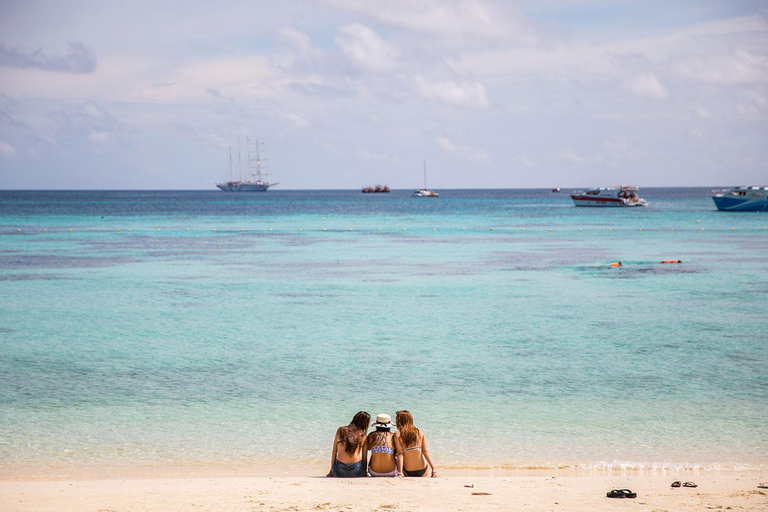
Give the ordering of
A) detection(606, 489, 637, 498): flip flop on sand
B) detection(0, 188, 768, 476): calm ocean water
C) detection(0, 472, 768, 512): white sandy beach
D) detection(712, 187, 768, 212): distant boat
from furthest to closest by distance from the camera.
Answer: detection(712, 187, 768, 212): distant boat
detection(0, 188, 768, 476): calm ocean water
detection(606, 489, 637, 498): flip flop on sand
detection(0, 472, 768, 512): white sandy beach

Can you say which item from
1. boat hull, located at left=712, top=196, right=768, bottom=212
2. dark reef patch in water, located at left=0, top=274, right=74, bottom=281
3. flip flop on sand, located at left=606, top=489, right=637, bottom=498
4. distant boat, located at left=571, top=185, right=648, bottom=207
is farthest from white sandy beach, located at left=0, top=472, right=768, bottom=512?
distant boat, located at left=571, top=185, right=648, bottom=207

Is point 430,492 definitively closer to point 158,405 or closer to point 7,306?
point 158,405

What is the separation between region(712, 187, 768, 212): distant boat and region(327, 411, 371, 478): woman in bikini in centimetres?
9319

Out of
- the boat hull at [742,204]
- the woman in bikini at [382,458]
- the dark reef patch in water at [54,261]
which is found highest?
the boat hull at [742,204]

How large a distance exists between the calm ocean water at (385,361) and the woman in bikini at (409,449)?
1.55 m

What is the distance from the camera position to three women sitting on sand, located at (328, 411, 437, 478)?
31.2 ft

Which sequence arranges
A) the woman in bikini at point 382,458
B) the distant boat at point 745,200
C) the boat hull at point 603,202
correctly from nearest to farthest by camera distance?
the woman in bikini at point 382,458
the distant boat at point 745,200
the boat hull at point 603,202

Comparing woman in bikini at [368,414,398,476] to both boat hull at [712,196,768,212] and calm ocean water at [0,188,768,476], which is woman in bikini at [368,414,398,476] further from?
boat hull at [712,196,768,212]

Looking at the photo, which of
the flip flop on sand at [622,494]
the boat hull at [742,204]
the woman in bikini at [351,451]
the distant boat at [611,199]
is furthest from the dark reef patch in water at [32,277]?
the distant boat at [611,199]

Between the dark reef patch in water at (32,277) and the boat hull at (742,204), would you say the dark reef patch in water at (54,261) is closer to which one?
the dark reef patch in water at (32,277)

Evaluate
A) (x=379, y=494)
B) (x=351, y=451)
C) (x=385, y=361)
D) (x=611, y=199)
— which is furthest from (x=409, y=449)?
(x=611, y=199)

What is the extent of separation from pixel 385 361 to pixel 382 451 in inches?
325

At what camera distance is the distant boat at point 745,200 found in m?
91.2

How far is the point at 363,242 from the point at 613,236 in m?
21.0
